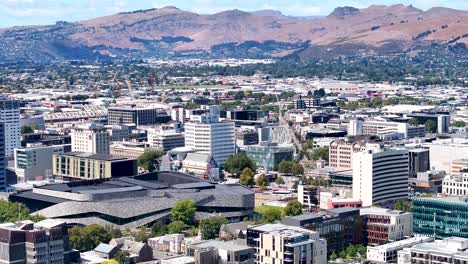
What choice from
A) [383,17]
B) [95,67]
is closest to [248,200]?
[95,67]

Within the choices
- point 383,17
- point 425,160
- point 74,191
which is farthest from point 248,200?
point 383,17

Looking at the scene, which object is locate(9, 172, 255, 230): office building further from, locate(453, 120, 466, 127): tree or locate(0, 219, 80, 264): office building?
locate(453, 120, 466, 127): tree

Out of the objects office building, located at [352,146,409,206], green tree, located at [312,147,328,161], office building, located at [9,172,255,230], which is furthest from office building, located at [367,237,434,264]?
green tree, located at [312,147,328,161]

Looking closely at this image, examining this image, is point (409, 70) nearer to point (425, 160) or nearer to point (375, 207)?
point (425, 160)

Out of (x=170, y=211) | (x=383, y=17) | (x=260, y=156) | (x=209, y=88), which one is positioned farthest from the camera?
(x=383, y=17)

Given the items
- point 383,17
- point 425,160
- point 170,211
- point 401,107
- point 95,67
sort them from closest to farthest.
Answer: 1. point 170,211
2. point 425,160
3. point 401,107
4. point 95,67
5. point 383,17

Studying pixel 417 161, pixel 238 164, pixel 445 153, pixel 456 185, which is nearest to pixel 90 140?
pixel 238 164

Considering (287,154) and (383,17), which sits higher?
(383,17)

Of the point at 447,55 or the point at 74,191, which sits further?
the point at 447,55
